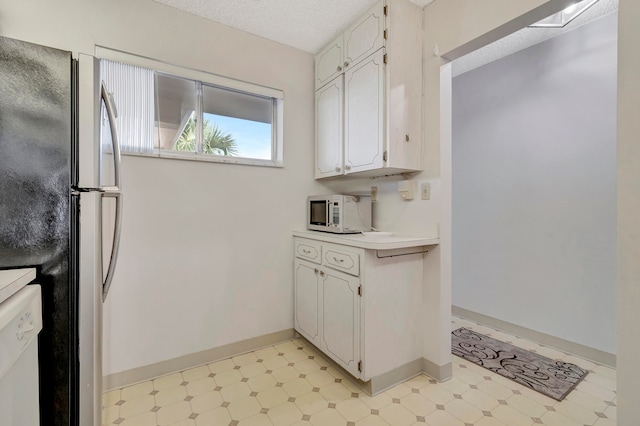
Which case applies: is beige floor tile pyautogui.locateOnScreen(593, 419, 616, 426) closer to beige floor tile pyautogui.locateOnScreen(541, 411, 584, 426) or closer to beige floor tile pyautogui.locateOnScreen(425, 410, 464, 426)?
beige floor tile pyautogui.locateOnScreen(541, 411, 584, 426)

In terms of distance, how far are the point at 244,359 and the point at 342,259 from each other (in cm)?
114

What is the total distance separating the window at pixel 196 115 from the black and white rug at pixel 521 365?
7.36 ft

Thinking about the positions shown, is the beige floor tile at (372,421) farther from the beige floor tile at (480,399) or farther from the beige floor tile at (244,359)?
the beige floor tile at (244,359)

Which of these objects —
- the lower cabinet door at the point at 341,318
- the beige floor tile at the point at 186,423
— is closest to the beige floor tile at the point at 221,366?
the beige floor tile at the point at 186,423

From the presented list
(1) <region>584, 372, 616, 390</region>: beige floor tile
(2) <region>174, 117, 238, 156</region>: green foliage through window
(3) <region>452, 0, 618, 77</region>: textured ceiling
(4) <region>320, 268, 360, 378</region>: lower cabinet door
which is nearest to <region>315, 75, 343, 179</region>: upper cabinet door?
(2) <region>174, 117, 238, 156</region>: green foliage through window

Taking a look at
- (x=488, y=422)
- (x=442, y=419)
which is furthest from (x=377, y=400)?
(x=488, y=422)

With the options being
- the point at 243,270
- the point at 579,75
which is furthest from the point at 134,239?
the point at 579,75

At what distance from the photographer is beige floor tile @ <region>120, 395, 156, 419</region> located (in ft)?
5.26

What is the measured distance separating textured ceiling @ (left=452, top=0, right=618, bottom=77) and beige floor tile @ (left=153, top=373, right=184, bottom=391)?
352 centimetres

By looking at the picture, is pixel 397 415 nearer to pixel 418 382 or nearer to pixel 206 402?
pixel 418 382

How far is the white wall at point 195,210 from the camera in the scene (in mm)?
1821

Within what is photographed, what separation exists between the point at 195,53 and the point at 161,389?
2326 mm

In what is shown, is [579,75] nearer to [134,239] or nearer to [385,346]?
[385,346]

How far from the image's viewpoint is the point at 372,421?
1.54m
